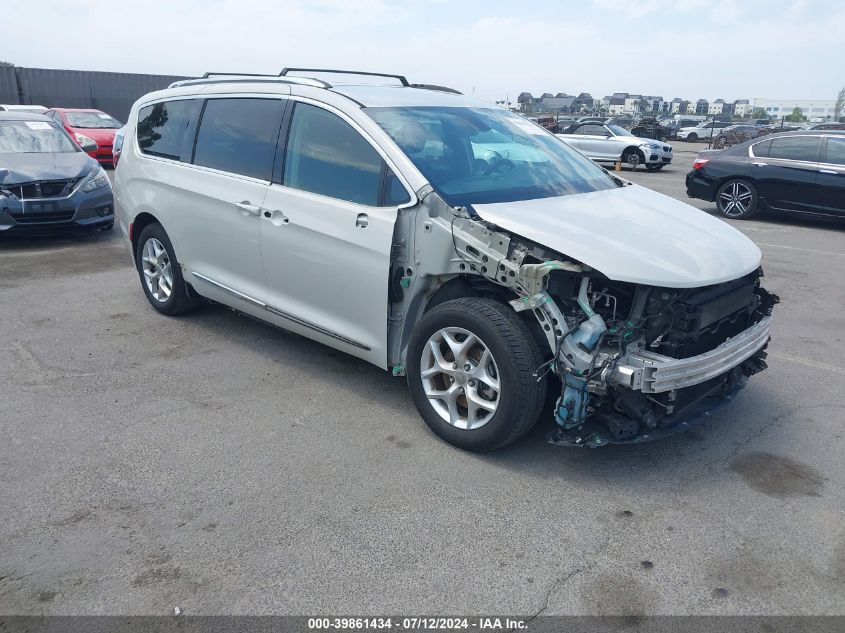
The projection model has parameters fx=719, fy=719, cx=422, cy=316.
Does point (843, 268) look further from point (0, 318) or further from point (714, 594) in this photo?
point (0, 318)

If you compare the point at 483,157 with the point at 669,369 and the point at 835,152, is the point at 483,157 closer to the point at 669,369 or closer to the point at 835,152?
the point at 669,369

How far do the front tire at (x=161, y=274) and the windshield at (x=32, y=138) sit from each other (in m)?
4.38

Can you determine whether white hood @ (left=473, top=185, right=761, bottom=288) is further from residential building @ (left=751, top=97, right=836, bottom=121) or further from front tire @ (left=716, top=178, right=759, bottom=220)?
residential building @ (left=751, top=97, right=836, bottom=121)

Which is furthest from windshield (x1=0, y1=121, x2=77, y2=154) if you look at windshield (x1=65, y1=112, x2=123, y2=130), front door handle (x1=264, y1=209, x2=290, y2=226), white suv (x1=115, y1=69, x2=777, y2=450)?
windshield (x1=65, y1=112, x2=123, y2=130)

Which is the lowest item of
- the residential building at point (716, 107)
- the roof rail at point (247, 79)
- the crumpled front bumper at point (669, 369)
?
the residential building at point (716, 107)

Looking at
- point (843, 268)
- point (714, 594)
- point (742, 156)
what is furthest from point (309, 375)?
point (742, 156)

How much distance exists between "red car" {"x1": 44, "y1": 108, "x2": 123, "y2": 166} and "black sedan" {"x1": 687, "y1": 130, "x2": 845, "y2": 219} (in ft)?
44.2

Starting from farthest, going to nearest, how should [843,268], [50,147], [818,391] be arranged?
[50,147], [843,268], [818,391]

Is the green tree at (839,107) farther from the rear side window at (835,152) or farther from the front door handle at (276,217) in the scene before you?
the front door handle at (276,217)

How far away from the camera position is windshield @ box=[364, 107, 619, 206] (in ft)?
13.5

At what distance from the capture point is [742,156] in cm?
1213

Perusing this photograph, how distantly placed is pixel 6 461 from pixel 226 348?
190 centimetres

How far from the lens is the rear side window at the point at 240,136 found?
15.7 feet

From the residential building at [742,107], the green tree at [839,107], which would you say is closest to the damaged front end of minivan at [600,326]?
the green tree at [839,107]
